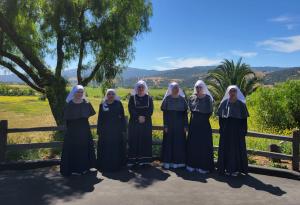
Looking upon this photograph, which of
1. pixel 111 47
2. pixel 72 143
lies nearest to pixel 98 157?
pixel 72 143

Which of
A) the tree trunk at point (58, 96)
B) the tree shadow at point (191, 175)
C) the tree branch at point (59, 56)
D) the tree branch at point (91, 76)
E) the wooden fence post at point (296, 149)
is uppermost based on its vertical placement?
the tree branch at point (59, 56)

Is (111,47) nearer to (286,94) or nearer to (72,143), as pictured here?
(72,143)

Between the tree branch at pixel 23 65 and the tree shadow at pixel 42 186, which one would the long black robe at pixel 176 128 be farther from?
the tree branch at pixel 23 65

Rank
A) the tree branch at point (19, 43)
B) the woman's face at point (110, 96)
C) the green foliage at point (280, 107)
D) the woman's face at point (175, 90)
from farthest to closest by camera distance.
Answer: the green foliage at point (280, 107), the tree branch at point (19, 43), the woman's face at point (175, 90), the woman's face at point (110, 96)

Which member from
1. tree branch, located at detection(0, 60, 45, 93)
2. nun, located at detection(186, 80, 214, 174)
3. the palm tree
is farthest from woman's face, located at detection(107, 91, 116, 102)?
the palm tree

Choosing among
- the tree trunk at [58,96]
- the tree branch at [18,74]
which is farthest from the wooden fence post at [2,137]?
the tree branch at [18,74]

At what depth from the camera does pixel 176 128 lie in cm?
1011

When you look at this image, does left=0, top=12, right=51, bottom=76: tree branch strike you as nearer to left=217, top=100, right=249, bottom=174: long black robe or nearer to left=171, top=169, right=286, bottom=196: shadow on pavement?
left=171, top=169, right=286, bottom=196: shadow on pavement

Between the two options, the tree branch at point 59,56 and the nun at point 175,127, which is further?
the tree branch at point 59,56

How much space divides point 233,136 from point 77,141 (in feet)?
11.6

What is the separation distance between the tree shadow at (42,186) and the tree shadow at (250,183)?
107 inches

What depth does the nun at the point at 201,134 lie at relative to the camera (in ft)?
32.1

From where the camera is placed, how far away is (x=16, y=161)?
1021 centimetres

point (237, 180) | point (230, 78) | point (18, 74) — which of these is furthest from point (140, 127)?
point (230, 78)
